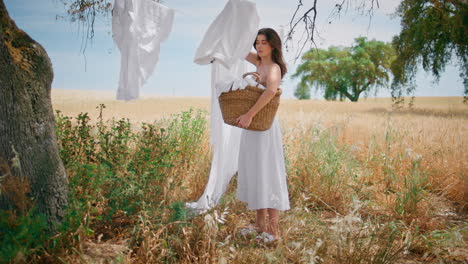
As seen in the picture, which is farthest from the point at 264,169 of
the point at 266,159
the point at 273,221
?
the point at 273,221

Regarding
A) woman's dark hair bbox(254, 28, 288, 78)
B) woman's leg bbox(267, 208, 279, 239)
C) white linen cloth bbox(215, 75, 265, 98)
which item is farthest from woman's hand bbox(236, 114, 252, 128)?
woman's leg bbox(267, 208, 279, 239)

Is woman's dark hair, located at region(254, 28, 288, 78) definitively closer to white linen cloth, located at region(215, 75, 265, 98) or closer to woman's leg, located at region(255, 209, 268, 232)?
white linen cloth, located at region(215, 75, 265, 98)

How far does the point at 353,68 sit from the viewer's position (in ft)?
120

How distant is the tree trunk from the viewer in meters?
2.58

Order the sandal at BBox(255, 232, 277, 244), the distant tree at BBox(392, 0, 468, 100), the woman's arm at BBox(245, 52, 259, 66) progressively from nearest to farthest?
the sandal at BBox(255, 232, 277, 244) → the woman's arm at BBox(245, 52, 259, 66) → the distant tree at BBox(392, 0, 468, 100)

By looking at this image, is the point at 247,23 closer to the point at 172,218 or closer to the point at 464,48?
the point at 172,218

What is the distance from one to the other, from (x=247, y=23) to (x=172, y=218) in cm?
191

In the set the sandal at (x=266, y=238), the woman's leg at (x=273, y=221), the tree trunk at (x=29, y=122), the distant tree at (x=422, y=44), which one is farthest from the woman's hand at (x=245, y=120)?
the distant tree at (x=422, y=44)

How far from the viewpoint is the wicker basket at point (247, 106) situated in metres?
3.00

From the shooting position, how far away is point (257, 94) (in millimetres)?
3031

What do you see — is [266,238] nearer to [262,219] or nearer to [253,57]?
[262,219]

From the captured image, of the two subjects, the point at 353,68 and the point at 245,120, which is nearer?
the point at 245,120

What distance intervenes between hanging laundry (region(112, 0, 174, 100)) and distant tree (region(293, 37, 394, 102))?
31201mm

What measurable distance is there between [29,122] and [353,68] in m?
37.4
